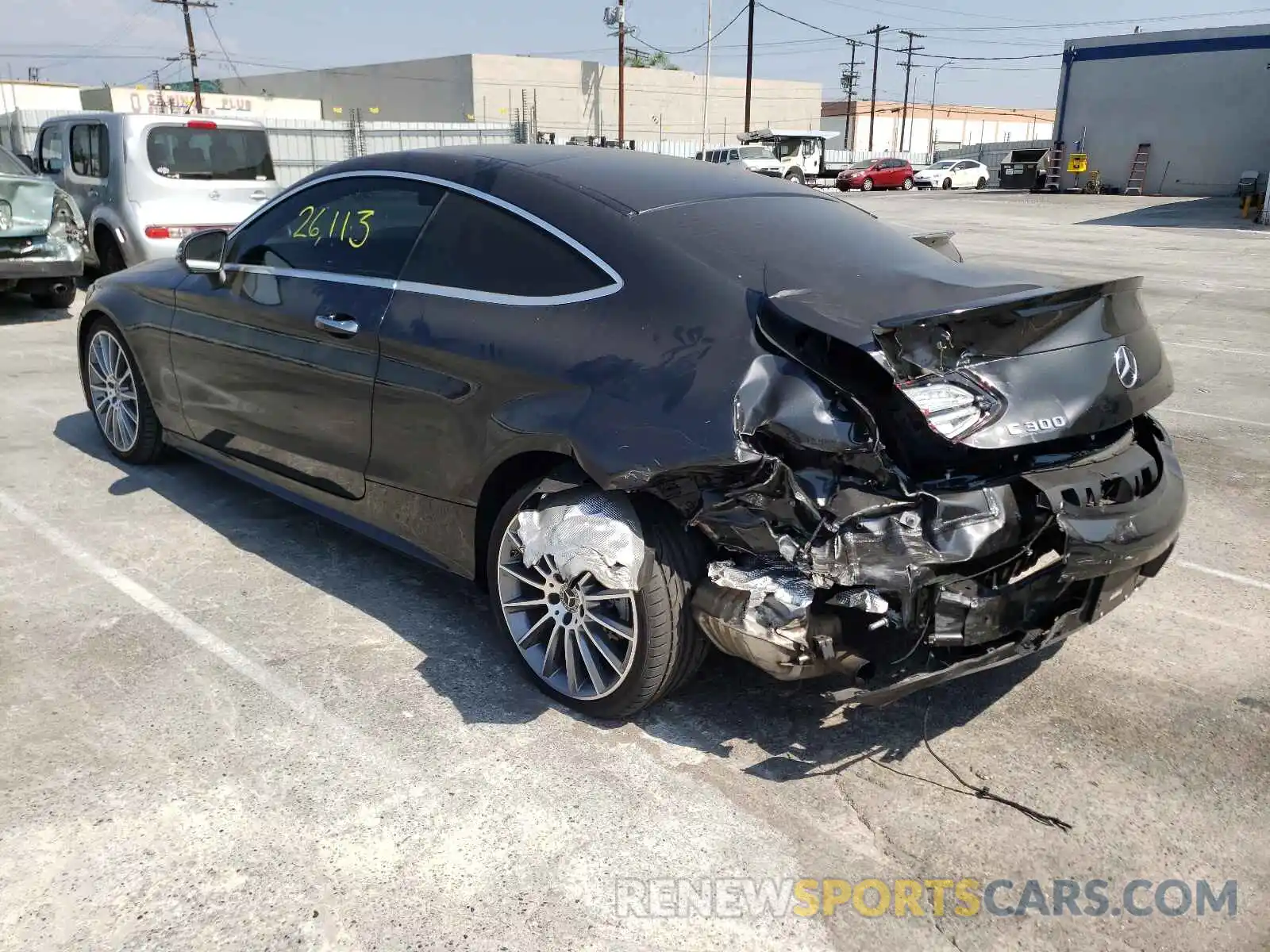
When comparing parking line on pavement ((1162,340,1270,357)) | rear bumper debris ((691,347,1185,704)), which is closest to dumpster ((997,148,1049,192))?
parking line on pavement ((1162,340,1270,357))

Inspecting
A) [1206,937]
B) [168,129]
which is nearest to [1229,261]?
[168,129]

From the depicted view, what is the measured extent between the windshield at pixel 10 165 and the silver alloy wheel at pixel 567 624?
931 cm

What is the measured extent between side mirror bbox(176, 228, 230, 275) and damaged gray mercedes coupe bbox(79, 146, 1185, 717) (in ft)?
2.62

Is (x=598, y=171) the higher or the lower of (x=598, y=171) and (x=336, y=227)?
the higher

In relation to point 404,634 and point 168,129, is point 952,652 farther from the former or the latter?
point 168,129

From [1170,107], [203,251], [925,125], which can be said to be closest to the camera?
[203,251]

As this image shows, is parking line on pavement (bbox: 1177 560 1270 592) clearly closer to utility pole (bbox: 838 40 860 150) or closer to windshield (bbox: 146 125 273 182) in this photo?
windshield (bbox: 146 125 273 182)

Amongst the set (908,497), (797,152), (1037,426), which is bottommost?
(908,497)

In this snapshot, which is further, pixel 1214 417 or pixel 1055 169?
pixel 1055 169

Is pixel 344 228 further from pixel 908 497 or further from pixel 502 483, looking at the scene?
pixel 908 497

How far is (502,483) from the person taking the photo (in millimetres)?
3244

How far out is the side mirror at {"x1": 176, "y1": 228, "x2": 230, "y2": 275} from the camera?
14.6 ft

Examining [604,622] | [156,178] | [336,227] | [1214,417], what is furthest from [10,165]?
[1214,417]

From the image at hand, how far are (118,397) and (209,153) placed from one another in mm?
6286
